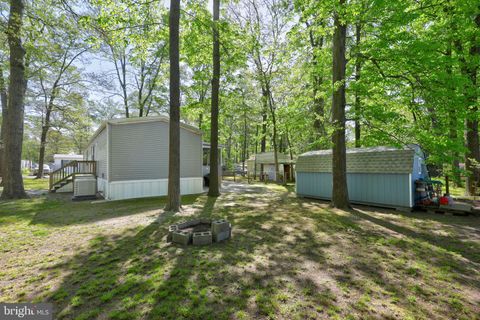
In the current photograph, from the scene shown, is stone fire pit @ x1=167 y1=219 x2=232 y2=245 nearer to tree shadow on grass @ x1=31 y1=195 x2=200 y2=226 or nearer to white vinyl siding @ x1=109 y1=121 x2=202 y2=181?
tree shadow on grass @ x1=31 y1=195 x2=200 y2=226

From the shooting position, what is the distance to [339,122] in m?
7.98

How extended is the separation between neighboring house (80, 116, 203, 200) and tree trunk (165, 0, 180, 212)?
4.24m

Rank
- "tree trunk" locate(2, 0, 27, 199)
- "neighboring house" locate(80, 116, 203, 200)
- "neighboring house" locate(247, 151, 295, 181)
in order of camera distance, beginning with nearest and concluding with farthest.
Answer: "tree trunk" locate(2, 0, 27, 199) < "neighboring house" locate(80, 116, 203, 200) < "neighboring house" locate(247, 151, 295, 181)

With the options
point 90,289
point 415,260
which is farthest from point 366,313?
point 90,289

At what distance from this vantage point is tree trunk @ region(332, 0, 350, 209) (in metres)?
8.11

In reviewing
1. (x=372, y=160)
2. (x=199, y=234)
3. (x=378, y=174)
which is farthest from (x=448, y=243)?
(x=199, y=234)

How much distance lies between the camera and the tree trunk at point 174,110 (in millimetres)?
7633

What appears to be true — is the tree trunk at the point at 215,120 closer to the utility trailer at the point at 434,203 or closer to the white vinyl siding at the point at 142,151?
the white vinyl siding at the point at 142,151

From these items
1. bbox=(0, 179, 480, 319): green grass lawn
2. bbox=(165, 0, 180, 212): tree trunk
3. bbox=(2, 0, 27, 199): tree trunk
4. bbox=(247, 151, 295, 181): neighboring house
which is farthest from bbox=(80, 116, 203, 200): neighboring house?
bbox=(247, 151, 295, 181): neighboring house

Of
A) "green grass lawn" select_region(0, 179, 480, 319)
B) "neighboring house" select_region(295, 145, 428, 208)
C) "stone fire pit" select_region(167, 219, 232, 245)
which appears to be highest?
"neighboring house" select_region(295, 145, 428, 208)

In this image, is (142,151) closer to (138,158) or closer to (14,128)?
(138,158)

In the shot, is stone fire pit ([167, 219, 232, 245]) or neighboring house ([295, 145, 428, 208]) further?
neighboring house ([295, 145, 428, 208])

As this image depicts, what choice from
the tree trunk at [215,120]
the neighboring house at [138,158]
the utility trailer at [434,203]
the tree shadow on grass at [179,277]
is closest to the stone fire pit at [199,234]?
the tree shadow on grass at [179,277]

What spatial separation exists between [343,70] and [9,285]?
33.4 feet
